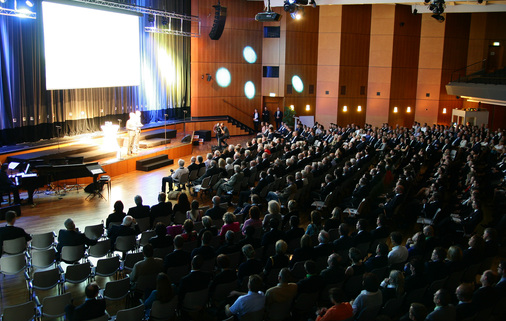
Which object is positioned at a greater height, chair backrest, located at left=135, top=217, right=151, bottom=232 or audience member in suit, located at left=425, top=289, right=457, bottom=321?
audience member in suit, located at left=425, top=289, right=457, bottom=321

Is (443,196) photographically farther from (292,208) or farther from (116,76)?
(116,76)

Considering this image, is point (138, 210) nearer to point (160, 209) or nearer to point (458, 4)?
point (160, 209)

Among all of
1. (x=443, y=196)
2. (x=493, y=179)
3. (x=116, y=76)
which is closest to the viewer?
(x=443, y=196)

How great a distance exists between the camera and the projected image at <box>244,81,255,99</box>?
79.7ft

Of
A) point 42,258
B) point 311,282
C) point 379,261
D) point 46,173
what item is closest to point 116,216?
point 42,258

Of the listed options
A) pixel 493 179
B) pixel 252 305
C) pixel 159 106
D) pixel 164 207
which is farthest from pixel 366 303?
pixel 159 106

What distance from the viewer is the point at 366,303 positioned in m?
4.84

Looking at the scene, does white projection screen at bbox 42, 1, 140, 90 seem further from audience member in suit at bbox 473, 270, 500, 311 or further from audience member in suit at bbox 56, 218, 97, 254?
audience member in suit at bbox 473, 270, 500, 311

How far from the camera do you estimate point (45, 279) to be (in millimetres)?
5781

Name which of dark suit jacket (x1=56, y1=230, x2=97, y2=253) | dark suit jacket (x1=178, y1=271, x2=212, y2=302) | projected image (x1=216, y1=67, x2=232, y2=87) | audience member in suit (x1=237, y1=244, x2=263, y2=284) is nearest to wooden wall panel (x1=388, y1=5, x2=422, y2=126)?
projected image (x1=216, y1=67, x2=232, y2=87)

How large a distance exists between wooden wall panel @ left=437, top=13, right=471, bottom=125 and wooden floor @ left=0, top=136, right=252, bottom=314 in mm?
17008

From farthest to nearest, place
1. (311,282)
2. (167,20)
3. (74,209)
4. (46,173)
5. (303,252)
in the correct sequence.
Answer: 1. (167,20)
2. (46,173)
3. (74,209)
4. (303,252)
5. (311,282)

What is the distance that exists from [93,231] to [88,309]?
308 cm

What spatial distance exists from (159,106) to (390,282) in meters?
17.5
